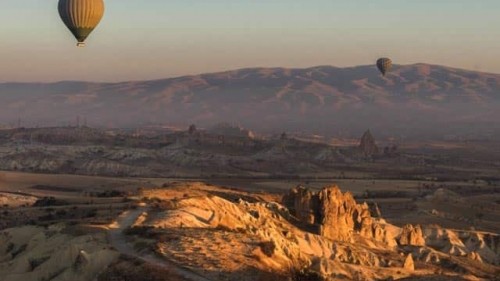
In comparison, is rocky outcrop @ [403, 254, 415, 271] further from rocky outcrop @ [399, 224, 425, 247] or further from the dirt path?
the dirt path

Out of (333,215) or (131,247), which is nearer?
(131,247)

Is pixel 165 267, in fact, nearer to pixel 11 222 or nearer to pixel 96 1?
pixel 11 222

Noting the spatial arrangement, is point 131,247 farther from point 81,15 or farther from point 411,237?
point 81,15

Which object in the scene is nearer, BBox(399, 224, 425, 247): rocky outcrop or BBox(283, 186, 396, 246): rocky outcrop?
BBox(283, 186, 396, 246): rocky outcrop

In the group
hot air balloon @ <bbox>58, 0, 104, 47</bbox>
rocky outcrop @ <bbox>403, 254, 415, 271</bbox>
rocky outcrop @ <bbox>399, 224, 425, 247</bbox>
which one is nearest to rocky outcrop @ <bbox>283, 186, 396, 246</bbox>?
rocky outcrop @ <bbox>399, 224, 425, 247</bbox>

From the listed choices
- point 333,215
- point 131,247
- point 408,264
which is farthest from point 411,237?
point 131,247

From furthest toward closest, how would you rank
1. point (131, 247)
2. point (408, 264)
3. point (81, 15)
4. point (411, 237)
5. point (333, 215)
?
point (81, 15) < point (411, 237) < point (333, 215) < point (408, 264) < point (131, 247)
